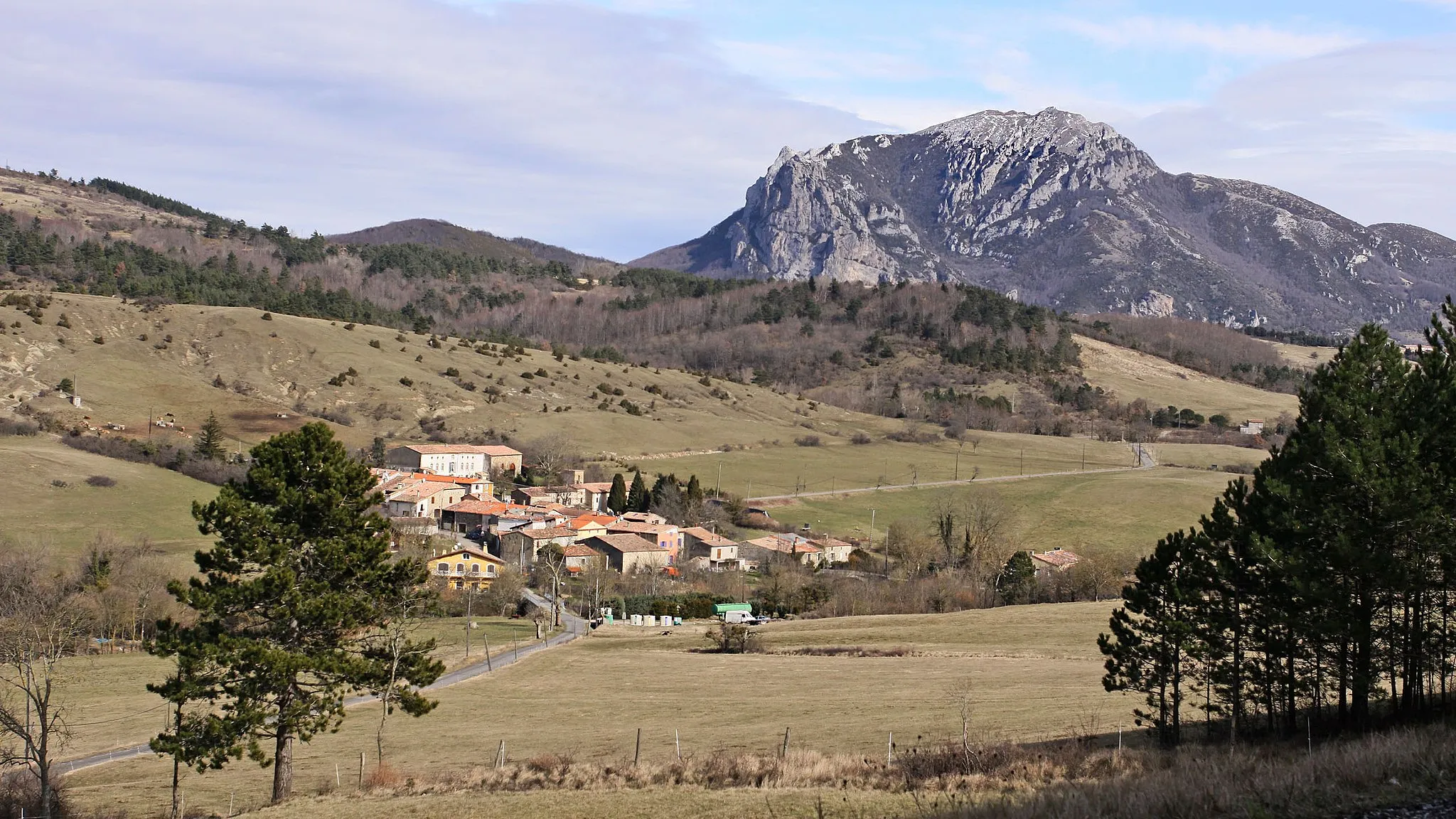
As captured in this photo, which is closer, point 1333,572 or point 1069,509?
point 1333,572

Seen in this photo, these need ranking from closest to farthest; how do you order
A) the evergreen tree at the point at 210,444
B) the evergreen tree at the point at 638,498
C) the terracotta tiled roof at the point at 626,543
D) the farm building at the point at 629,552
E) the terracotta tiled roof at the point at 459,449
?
the farm building at the point at 629,552 < the terracotta tiled roof at the point at 626,543 < the evergreen tree at the point at 210,444 < the evergreen tree at the point at 638,498 < the terracotta tiled roof at the point at 459,449

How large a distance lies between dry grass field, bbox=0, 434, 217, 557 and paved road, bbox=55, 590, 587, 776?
77.5 feet

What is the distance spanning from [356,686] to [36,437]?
88.4 m

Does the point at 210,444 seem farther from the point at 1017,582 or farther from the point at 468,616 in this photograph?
the point at 1017,582

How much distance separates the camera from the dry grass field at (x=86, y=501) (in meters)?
72.8

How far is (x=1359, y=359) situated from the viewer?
1009 inches

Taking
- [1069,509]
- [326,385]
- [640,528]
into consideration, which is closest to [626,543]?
[640,528]

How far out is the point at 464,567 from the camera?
289 feet

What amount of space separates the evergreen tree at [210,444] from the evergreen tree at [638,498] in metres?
39.9

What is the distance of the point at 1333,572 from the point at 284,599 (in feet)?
80.0

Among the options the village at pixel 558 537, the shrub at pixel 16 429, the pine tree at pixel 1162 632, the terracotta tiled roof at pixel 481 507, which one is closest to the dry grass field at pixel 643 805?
the pine tree at pixel 1162 632

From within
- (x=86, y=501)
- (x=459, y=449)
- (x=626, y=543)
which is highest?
(x=459, y=449)

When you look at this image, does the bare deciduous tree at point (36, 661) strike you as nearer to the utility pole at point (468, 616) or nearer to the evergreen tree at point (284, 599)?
the evergreen tree at point (284, 599)

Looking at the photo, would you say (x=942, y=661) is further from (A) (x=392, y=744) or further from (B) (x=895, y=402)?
(B) (x=895, y=402)
